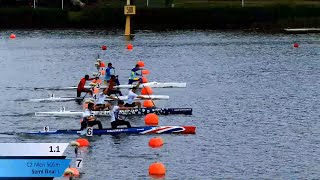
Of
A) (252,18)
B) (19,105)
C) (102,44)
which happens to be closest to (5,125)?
(19,105)

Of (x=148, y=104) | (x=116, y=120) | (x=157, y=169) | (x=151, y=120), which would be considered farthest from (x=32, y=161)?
(x=148, y=104)

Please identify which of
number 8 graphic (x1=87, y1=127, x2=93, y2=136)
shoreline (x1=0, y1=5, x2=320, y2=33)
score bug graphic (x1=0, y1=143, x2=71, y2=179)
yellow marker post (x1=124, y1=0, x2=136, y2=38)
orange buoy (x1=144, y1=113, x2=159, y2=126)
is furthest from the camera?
shoreline (x1=0, y1=5, x2=320, y2=33)

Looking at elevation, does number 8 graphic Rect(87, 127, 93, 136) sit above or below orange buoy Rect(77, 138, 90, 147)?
above

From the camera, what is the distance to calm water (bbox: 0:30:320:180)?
44.1 m

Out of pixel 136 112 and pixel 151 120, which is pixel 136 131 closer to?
pixel 151 120

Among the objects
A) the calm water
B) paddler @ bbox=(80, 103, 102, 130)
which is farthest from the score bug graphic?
paddler @ bbox=(80, 103, 102, 130)

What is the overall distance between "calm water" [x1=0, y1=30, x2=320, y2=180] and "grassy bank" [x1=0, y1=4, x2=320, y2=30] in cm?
621

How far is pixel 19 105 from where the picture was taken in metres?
62.7

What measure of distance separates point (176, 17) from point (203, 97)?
6534 cm

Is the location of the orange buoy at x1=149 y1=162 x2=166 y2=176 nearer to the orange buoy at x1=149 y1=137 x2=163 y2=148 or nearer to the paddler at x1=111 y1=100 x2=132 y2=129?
the orange buoy at x1=149 y1=137 x2=163 y2=148

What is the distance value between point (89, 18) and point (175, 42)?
75.9ft

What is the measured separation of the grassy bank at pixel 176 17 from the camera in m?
128

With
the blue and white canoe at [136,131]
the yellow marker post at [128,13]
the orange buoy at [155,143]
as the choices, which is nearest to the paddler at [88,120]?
the blue and white canoe at [136,131]

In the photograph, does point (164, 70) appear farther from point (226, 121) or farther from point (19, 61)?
point (226, 121)
